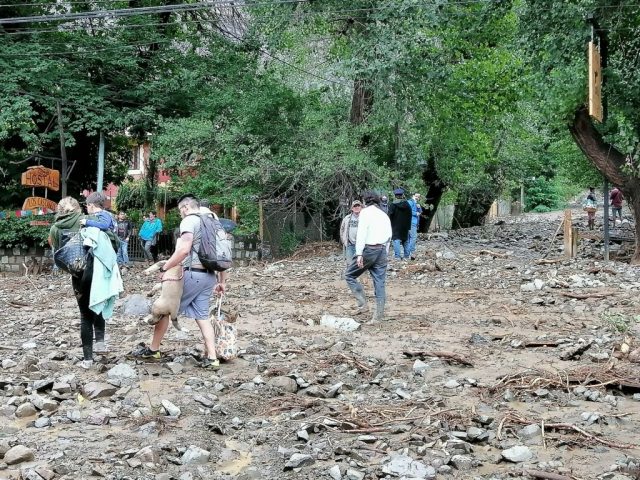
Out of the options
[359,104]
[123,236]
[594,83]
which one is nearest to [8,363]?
[594,83]

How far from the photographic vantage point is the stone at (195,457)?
5188 mm

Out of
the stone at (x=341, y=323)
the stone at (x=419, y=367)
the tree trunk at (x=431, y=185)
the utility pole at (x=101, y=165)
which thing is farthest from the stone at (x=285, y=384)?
the tree trunk at (x=431, y=185)

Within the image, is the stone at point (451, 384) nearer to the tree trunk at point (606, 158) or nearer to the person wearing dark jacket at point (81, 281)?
the person wearing dark jacket at point (81, 281)

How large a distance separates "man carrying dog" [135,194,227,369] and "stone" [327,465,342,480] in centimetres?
297

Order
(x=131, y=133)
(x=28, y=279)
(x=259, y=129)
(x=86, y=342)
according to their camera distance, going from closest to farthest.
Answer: (x=86, y=342) → (x=28, y=279) → (x=259, y=129) → (x=131, y=133)

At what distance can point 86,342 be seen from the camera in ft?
25.5

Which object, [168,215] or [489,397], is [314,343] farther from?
[168,215]

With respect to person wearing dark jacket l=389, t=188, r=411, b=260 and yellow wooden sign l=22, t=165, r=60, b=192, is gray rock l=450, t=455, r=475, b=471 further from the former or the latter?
yellow wooden sign l=22, t=165, r=60, b=192

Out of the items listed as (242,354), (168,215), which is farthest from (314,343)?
(168,215)

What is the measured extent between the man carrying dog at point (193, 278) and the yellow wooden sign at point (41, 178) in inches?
617

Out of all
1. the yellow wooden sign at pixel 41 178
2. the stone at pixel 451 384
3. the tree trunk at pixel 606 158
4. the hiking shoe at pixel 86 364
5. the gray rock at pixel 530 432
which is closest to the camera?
the gray rock at pixel 530 432

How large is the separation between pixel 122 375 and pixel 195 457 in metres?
2.21

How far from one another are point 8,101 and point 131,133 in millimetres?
3699

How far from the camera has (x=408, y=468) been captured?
4883mm
